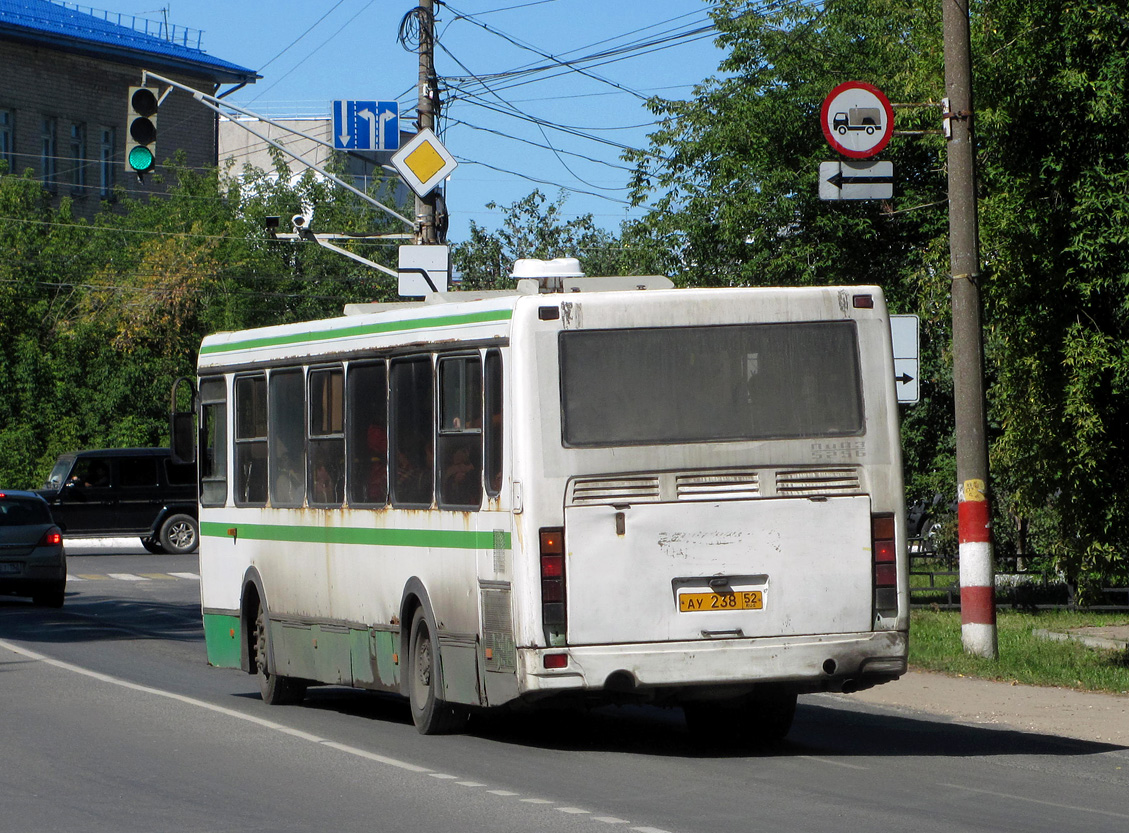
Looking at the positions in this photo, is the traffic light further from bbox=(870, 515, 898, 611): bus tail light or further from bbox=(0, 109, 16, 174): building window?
bbox=(0, 109, 16, 174): building window

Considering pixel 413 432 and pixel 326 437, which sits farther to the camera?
pixel 326 437

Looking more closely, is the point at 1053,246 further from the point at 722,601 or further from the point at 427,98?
the point at 427,98

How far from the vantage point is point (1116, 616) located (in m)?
23.4

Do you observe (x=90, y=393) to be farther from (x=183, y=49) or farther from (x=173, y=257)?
(x=183, y=49)

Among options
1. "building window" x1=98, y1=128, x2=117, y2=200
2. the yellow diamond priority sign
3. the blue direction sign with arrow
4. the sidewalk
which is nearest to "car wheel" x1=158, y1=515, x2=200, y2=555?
the blue direction sign with arrow

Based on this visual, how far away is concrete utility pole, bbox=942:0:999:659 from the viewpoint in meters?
16.5

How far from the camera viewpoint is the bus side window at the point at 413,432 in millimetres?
12047

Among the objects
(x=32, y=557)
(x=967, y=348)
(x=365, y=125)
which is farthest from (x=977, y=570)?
(x=365, y=125)

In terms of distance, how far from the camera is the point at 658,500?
35.7 ft

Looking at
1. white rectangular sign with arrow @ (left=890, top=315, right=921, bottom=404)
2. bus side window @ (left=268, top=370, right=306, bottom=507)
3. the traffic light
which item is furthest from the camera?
the traffic light

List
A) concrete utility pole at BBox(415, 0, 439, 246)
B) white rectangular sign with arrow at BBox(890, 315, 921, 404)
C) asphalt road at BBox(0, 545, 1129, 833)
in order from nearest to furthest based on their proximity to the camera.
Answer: asphalt road at BBox(0, 545, 1129, 833) < white rectangular sign with arrow at BBox(890, 315, 921, 404) < concrete utility pole at BBox(415, 0, 439, 246)

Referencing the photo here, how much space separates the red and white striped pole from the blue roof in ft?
183

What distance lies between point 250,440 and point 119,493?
24560mm

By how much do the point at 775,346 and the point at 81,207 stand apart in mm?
63792
